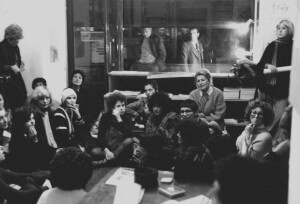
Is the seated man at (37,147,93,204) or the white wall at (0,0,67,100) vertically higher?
the white wall at (0,0,67,100)

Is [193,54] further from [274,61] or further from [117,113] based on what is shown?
[117,113]

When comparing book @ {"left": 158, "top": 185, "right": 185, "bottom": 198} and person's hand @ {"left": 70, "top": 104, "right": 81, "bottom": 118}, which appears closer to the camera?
book @ {"left": 158, "top": 185, "right": 185, "bottom": 198}

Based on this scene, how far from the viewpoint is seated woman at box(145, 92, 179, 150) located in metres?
4.81

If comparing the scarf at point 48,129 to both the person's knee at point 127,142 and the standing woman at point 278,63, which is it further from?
the standing woman at point 278,63

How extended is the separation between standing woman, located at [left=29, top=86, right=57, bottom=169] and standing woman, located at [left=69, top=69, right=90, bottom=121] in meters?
0.91

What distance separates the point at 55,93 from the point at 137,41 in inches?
57.0

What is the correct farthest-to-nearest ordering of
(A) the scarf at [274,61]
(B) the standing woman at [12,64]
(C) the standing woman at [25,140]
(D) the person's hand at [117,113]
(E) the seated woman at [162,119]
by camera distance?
(B) the standing woman at [12,64]
(D) the person's hand at [117,113]
(A) the scarf at [274,61]
(E) the seated woman at [162,119]
(C) the standing woman at [25,140]

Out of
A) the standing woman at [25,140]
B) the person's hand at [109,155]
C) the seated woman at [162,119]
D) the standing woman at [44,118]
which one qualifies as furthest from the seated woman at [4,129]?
the seated woman at [162,119]

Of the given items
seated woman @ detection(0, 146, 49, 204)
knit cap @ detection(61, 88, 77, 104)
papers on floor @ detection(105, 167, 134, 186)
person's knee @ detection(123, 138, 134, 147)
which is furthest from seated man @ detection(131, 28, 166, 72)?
papers on floor @ detection(105, 167, 134, 186)

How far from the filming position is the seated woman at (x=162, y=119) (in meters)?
4.81

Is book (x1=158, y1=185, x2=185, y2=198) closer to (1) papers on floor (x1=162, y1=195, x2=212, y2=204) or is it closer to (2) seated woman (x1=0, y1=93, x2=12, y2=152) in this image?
(1) papers on floor (x1=162, y1=195, x2=212, y2=204)

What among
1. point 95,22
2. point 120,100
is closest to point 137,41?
point 95,22

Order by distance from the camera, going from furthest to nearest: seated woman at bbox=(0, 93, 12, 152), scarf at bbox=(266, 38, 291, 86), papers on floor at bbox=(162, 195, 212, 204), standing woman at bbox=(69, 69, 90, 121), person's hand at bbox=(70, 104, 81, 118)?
standing woman at bbox=(69, 69, 90, 121) < person's hand at bbox=(70, 104, 81, 118) < scarf at bbox=(266, 38, 291, 86) < seated woman at bbox=(0, 93, 12, 152) < papers on floor at bbox=(162, 195, 212, 204)

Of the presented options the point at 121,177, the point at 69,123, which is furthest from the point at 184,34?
the point at 121,177
